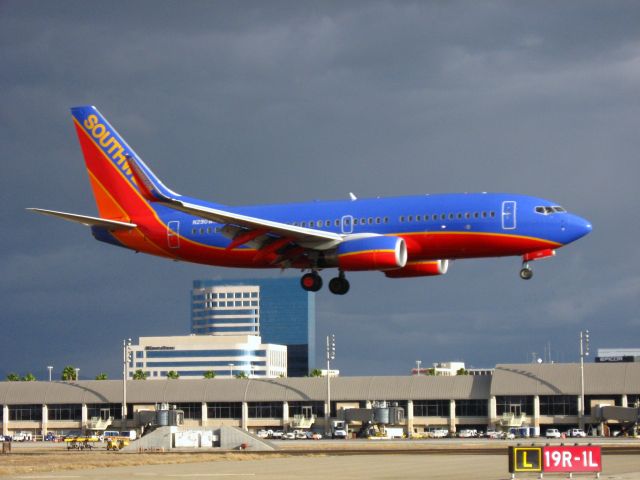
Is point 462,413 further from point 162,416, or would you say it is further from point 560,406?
point 162,416

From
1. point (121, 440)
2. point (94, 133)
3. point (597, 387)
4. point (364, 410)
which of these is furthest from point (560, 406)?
point (94, 133)

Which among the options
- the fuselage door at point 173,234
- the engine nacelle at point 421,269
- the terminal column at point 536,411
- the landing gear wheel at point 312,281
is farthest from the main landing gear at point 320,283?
the terminal column at point 536,411

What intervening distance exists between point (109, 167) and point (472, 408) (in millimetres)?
107927

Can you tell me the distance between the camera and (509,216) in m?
83.6

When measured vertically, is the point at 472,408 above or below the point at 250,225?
below

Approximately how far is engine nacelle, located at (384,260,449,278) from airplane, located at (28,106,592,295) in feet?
0.27

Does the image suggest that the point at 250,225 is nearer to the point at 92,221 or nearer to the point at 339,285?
the point at 339,285

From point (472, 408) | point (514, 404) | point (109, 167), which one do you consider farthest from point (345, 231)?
point (472, 408)

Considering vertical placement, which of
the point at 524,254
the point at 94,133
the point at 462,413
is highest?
the point at 94,133

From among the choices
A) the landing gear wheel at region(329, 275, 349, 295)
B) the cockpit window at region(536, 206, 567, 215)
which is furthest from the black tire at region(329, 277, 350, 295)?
the cockpit window at region(536, 206, 567, 215)

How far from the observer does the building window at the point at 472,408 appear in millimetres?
195875

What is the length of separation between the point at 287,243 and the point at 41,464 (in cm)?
2592

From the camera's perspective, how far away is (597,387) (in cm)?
18588

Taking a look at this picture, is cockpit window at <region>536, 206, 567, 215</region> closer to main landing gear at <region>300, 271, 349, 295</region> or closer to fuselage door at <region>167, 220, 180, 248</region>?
main landing gear at <region>300, 271, 349, 295</region>
